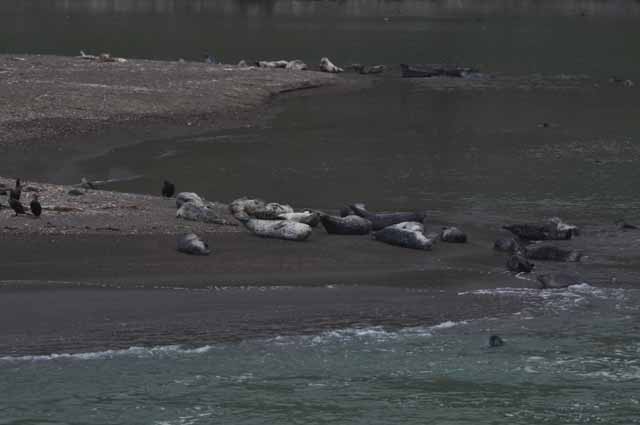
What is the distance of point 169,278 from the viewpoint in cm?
1734

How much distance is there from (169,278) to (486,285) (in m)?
4.21

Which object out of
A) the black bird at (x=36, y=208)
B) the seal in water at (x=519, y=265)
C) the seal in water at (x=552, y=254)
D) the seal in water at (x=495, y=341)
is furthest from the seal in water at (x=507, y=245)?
the black bird at (x=36, y=208)

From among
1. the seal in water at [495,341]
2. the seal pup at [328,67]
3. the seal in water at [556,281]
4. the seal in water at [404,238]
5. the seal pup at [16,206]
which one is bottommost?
the seal pup at [328,67]

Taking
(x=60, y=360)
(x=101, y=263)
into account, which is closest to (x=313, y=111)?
(x=101, y=263)

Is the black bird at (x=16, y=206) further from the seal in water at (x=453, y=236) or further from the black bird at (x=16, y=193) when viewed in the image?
the seal in water at (x=453, y=236)

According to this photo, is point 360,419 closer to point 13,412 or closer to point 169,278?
point 13,412

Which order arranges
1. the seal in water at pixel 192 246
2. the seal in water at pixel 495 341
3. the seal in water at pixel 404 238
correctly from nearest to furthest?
the seal in water at pixel 495 341
the seal in water at pixel 192 246
the seal in water at pixel 404 238

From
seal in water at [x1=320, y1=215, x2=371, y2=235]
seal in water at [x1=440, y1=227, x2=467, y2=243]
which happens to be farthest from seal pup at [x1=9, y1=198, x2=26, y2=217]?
seal in water at [x1=440, y1=227, x2=467, y2=243]

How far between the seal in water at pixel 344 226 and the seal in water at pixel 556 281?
10.3ft

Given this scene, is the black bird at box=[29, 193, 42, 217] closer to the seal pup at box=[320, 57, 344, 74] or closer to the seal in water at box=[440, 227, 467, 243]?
the seal in water at box=[440, 227, 467, 243]

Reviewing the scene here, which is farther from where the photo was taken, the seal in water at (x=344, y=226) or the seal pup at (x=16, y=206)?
the seal in water at (x=344, y=226)

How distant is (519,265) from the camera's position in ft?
59.5

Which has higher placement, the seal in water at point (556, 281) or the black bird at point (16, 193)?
the black bird at point (16, 193)

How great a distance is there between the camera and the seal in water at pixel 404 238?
19.0m
